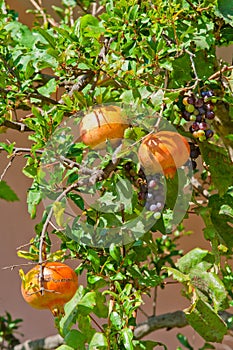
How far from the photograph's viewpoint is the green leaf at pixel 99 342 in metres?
0.96

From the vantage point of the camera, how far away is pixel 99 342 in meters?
0.96

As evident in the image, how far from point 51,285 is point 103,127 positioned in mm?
264

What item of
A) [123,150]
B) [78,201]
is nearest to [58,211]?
[78,201]

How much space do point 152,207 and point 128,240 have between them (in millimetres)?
100

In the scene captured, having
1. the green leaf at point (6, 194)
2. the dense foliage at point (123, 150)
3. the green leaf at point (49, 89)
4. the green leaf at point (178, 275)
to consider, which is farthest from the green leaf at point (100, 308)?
the green leaf at point (6, 194)

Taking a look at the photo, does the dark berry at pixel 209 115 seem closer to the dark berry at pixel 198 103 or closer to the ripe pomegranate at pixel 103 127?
the dark berry at pixel 198 103

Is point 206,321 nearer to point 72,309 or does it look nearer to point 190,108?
point 72,309

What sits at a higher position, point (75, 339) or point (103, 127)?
point (103, 127)

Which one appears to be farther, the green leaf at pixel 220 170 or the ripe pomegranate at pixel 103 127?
the green leaf at pixel 220 170

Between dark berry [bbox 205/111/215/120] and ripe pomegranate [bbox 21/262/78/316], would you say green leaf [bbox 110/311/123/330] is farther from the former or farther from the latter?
dark berry [bbox 205/111/215/120]

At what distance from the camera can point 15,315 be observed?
2283mm

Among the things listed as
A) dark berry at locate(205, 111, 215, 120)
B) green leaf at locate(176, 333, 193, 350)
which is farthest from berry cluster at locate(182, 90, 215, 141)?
green leaf at locate(176, 333, 193, 350)

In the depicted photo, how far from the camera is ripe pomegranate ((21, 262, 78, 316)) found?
1062 mm

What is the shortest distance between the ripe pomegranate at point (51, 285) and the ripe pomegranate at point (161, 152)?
0.73 feet
